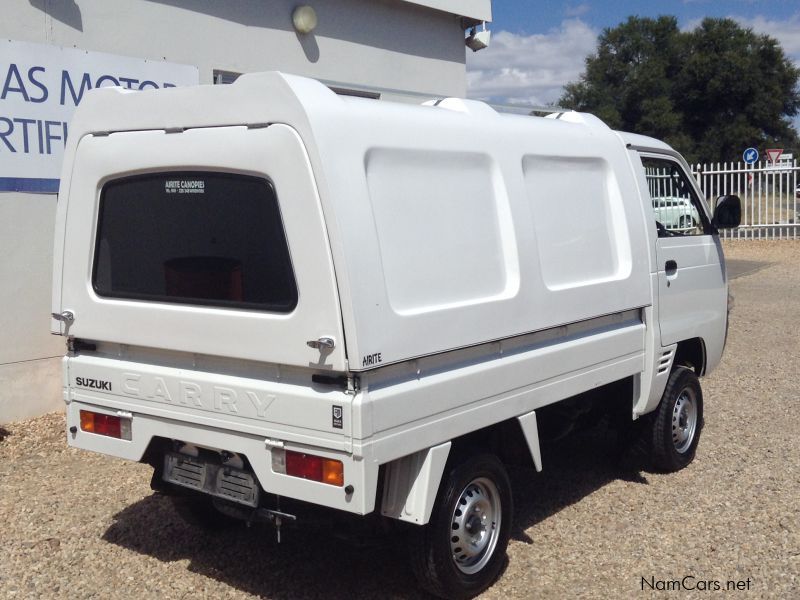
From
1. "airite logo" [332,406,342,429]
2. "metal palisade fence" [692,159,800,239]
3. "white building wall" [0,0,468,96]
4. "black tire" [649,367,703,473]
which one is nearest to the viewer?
"airite logo" [332,406,342,429]

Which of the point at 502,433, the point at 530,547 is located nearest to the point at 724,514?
the point at 530,547

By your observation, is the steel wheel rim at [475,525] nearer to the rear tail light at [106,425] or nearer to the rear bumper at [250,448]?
the rear bumper at [250,448]

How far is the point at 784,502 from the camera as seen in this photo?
5438 mm

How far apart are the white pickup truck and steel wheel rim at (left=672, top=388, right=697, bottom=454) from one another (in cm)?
132

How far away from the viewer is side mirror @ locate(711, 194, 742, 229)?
19.8ft

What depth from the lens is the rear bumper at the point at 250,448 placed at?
11.4 ft

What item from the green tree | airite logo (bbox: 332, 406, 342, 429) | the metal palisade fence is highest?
the green tree

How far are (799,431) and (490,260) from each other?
13.4 feet

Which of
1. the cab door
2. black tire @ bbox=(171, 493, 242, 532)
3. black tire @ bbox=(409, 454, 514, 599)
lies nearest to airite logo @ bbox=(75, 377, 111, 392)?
black tire @ bbox=(171, 493, 242, 532)

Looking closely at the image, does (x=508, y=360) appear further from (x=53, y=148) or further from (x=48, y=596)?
(x=53, y=148)

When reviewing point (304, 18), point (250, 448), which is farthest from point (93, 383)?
point (304, 18)

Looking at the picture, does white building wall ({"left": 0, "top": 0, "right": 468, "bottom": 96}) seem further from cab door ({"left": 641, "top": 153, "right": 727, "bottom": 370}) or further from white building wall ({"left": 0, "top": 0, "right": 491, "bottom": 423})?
cab door ({"left": 641, "top": 153, "right": 727, "bottom": 370})

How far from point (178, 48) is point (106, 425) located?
4.58 metres

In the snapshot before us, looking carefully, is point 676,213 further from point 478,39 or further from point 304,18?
point 478,39
